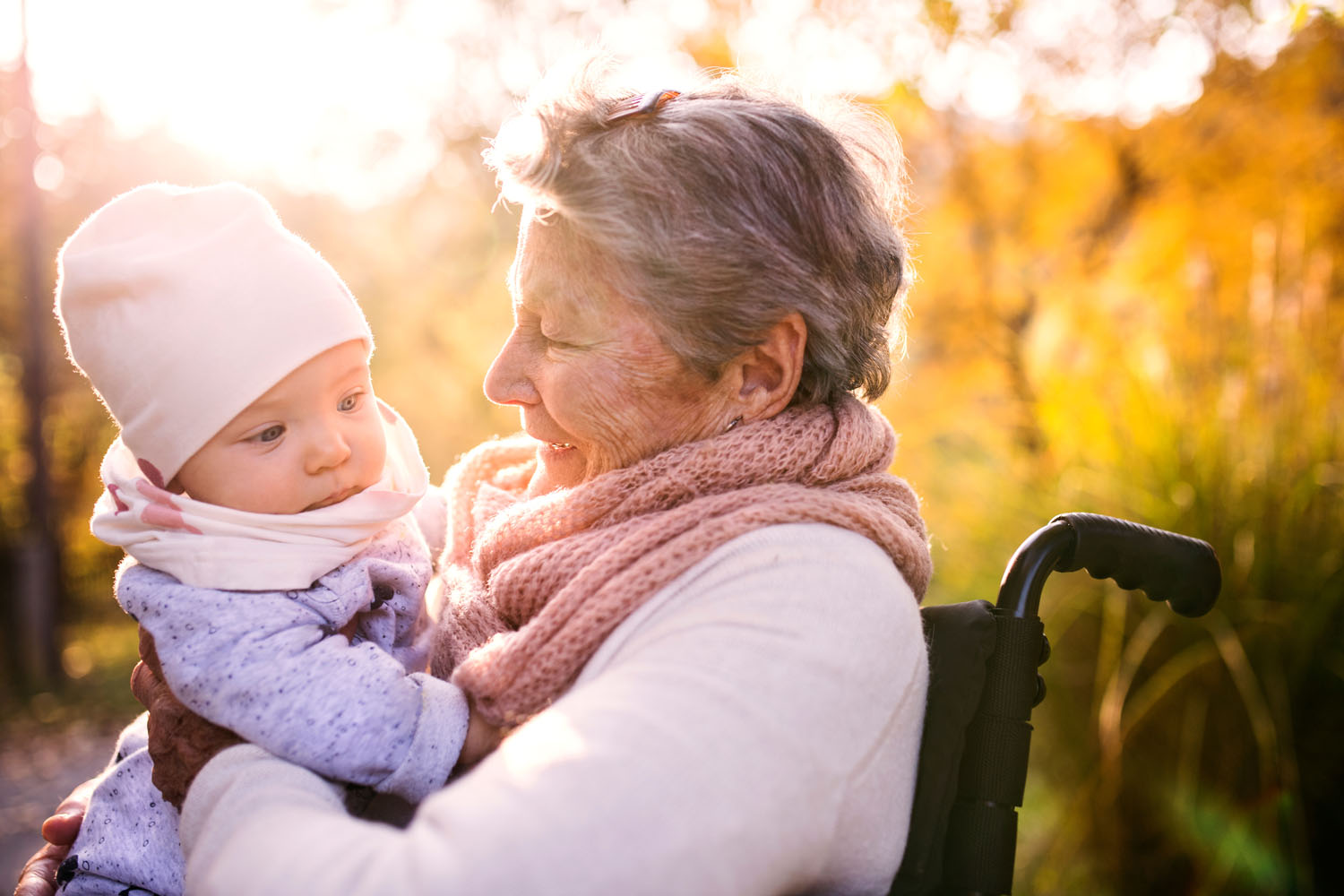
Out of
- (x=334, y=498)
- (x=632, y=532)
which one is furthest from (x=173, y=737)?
(x=632, y=532)

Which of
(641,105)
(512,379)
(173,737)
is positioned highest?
(641,105)

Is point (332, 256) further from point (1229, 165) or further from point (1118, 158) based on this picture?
point (1229, 165)

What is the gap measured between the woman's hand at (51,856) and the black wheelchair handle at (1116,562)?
1.60 meters

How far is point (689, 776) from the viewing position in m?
0.94

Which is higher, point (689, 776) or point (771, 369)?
point (771, 369)

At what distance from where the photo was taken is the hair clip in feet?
4.83

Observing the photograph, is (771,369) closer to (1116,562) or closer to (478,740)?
(1116,562)

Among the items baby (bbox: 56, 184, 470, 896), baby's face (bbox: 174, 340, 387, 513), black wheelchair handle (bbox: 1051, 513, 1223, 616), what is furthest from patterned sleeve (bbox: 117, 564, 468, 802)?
black wheelchair handle (bbox: 1051, 513, 1223, 616)

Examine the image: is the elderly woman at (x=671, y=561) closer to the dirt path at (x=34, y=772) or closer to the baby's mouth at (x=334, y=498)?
the baby's mouth at (x=334, y=498)

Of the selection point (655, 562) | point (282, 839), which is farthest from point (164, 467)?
point (655, 562)

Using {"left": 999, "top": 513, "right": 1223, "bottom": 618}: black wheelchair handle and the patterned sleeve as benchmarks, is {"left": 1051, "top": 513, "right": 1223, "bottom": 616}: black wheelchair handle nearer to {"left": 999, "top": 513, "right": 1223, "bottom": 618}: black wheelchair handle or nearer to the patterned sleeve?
{"left": 999, "top": 513, "right": 1223, "bottom": 618}: black wheelchair handle

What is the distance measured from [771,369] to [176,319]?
0.91 metres

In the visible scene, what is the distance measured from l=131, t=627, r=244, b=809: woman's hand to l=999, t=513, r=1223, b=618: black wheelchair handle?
1158 mm

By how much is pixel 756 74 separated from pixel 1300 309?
258 cm
